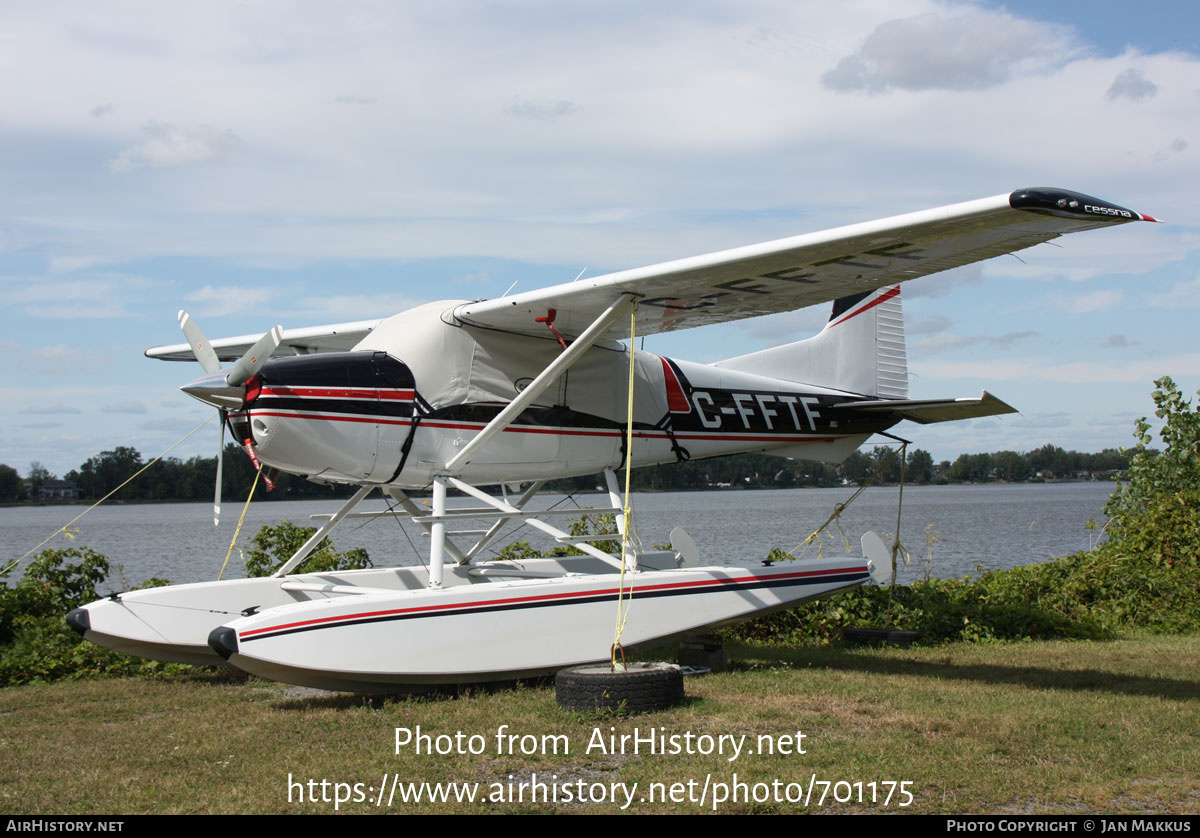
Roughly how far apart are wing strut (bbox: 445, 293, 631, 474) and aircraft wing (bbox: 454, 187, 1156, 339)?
0.54 ft

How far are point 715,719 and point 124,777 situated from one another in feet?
11.4

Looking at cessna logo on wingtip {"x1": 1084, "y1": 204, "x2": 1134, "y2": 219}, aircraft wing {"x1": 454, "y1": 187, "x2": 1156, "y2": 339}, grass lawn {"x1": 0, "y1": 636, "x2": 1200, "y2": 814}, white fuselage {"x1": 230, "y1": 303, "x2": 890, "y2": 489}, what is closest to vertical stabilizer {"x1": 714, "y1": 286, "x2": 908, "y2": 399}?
white fuselage {"x1": 230, "y1": 303, "x2": 890, "y2": 489}

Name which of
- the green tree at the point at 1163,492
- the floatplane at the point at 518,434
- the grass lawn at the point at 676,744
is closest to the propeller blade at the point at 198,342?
the floatplane at the point at 518,434

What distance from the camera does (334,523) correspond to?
913cm

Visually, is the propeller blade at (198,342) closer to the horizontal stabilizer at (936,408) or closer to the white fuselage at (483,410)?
the white fuselage at (483,410)

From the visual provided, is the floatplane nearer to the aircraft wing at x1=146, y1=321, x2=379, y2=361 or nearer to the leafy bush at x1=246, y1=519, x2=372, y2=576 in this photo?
the aircraft wing at x1=146, y1=321, x2=379, y2=361

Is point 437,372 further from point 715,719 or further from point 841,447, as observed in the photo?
point 841,447

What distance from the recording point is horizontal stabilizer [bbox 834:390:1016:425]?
30.6ft

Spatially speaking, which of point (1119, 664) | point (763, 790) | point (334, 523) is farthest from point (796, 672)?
point (334, 523)

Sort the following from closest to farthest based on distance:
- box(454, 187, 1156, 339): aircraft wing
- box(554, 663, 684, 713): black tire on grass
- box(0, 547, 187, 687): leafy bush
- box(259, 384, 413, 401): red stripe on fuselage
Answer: box(454, 187, 1156, 339): aircraft wing, box(554, 663, 684, 713): black tire on grass, box(259, 384, 413, 401): red stripe on fuselage, box(0, 547, 187, 687): leafy bush

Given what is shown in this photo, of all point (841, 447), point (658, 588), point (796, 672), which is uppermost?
point (841, 447)

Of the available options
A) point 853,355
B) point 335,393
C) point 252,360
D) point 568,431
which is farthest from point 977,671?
point 252,360

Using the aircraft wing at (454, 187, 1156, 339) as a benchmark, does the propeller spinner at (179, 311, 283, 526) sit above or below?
below

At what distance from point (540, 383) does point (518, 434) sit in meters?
0.84
